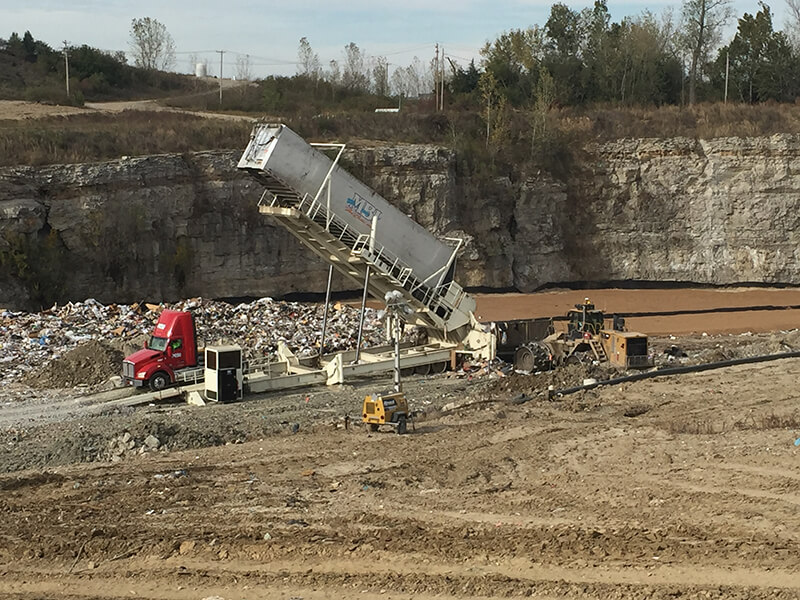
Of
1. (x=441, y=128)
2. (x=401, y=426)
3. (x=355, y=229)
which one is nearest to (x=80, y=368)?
(x=355, y=229)

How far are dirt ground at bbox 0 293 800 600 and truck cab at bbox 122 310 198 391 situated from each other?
1327 millimetres

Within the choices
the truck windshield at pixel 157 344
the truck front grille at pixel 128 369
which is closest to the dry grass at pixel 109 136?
the truck windshield at pixel 157 344

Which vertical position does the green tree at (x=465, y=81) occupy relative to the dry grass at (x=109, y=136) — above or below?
above

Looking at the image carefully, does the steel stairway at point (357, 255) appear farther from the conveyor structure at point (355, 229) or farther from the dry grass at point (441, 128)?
the dry grass at point (441, 128)

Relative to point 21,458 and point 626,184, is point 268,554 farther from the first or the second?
point 626,184

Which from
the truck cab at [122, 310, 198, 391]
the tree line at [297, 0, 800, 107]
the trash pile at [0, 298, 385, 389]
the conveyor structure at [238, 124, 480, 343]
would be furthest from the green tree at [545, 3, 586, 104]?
the truck cab at [122, 310, 198, 391]

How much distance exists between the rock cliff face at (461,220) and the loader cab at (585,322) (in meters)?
16.6

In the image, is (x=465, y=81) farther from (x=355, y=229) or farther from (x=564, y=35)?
(x=355, y=229)

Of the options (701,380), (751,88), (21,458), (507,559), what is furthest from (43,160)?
(751,88)

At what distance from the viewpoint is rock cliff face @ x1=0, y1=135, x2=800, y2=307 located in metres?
33.0

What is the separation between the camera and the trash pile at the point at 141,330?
22.0m

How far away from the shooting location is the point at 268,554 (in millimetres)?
9273

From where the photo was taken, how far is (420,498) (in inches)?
458

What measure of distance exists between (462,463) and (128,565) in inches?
219
